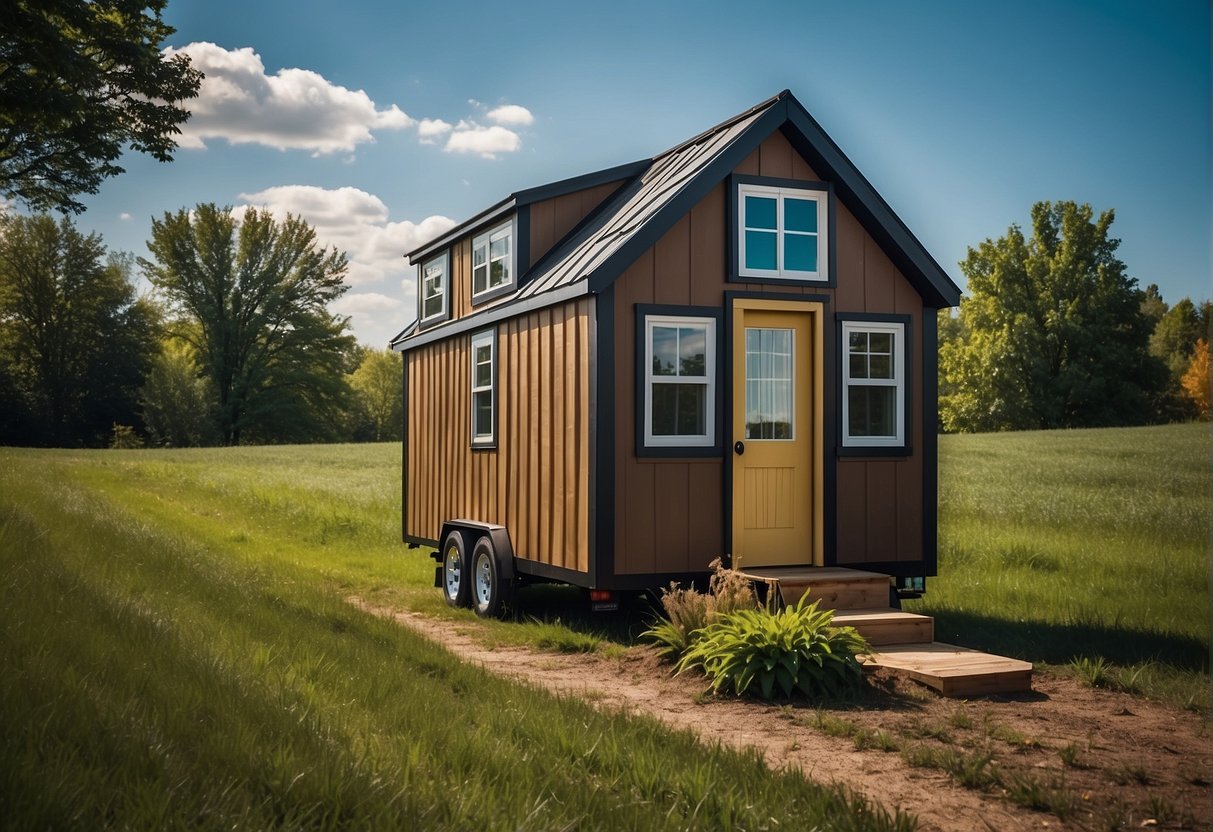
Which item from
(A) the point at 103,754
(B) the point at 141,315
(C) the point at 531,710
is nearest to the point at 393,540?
(C) the point at 531,710

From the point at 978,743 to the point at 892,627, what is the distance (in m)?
2.88

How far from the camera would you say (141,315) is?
185 feet

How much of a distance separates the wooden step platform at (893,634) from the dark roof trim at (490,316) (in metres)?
3.31

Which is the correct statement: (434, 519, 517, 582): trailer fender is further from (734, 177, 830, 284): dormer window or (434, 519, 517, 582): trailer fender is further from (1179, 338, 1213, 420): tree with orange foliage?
(1179, 338, 1213, 420): tree with orange foliage

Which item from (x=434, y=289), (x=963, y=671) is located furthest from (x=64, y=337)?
(x=963, y=671)

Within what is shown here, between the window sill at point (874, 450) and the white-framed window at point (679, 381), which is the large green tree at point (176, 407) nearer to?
the white-framed window at point (679, 381)

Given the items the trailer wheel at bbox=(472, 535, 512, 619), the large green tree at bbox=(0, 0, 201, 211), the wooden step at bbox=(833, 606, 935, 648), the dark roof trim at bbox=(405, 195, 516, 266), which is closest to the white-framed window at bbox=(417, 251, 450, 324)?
the dark roof trim at bbox=(405, 195, 516, 266)

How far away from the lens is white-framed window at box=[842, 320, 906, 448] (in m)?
11.5

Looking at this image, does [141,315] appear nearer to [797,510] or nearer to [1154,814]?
[797,510]

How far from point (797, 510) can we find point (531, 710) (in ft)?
17.8

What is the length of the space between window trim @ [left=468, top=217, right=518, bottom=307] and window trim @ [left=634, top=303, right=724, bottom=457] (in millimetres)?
2920

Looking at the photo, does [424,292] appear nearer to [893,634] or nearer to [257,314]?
[893,634]

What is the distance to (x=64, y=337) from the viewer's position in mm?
51969

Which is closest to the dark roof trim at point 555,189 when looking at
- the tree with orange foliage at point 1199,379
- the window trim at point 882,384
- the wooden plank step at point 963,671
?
the window trim at point 882,384
